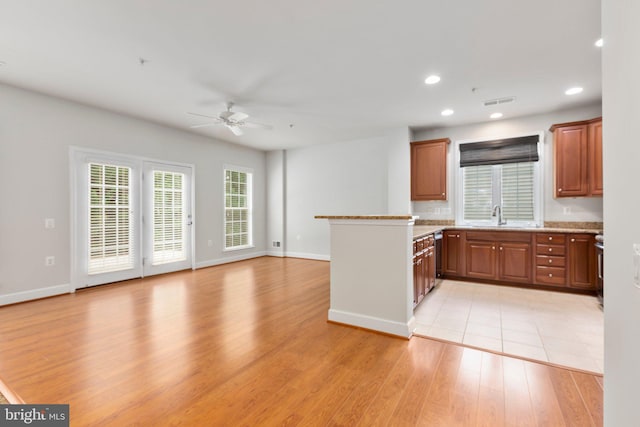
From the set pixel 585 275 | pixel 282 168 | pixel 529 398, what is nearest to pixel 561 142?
pixel 585 275

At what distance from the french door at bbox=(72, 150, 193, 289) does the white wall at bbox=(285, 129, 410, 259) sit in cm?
266

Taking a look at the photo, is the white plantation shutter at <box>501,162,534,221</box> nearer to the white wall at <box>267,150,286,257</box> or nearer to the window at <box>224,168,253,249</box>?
the white wall at <box>267,150,286,257</box>

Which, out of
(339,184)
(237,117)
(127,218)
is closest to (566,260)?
(339,184)

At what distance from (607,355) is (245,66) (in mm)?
3732

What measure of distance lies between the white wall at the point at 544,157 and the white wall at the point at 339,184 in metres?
0.63

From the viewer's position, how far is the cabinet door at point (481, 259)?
4.77 metres

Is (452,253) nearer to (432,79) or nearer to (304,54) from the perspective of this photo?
(432,79)

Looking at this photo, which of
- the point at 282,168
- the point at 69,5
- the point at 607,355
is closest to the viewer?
the point at 607,355

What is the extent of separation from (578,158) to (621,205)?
461 cm

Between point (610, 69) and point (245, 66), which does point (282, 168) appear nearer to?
point (245, 66)

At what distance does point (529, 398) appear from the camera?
192 centimetres

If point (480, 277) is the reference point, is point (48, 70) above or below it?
above

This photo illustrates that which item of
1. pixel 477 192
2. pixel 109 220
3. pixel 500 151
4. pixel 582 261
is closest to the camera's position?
pixel 582 261

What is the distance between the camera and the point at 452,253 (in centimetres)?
509
